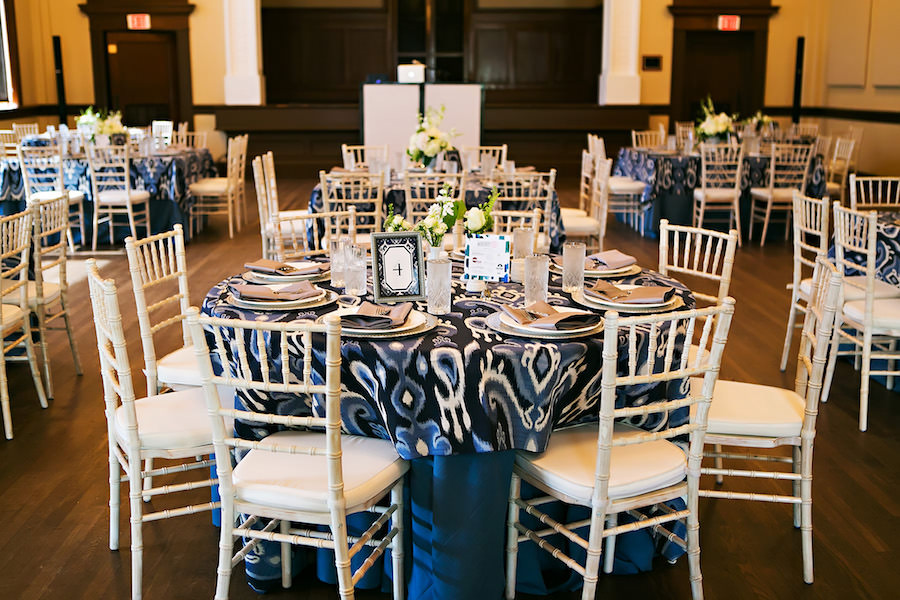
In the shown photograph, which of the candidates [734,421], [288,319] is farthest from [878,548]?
[288,319]

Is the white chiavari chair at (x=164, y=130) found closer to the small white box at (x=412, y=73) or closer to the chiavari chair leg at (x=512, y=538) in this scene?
the small white box at (x=412, y=73)

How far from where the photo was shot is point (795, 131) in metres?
12.2

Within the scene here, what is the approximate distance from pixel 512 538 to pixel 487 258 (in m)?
1.00

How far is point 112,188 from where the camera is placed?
820 centimetres

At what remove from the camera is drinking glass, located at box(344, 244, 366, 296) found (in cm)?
307

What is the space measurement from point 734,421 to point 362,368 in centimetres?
122

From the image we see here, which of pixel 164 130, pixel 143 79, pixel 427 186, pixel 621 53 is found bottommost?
pixel 427 186

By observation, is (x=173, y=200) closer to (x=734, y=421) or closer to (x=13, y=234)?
(x=13, y=234)

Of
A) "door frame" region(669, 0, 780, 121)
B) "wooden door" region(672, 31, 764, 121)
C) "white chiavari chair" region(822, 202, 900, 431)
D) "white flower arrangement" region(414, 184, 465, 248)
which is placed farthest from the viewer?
"wooden door" region(672, 31, 764, 121)

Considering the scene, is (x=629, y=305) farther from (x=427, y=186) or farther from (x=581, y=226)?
(x=581, y=226)

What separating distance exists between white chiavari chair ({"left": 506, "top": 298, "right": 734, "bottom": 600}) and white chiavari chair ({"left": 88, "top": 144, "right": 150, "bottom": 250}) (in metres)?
5.99

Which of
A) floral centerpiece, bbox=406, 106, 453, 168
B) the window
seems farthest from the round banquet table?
the window

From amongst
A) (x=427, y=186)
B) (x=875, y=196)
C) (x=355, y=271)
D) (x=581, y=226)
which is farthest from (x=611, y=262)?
(x=875, y=196)

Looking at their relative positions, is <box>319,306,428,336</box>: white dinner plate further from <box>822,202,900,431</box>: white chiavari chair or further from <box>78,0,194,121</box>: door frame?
<box>78,0,194,121</box>: door frame
